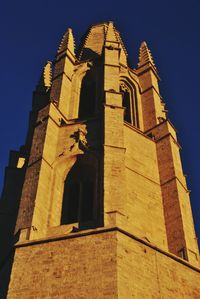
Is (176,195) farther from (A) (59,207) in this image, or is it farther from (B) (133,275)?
(B) (133,275)

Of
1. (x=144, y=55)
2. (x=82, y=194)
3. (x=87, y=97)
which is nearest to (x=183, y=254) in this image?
(x=82, y=194)

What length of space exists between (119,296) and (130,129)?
24.5ft

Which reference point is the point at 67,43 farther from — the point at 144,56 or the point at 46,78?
the point at 144,56

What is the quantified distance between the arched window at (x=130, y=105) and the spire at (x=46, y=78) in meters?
3.83

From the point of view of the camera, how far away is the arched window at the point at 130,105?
19547 mm

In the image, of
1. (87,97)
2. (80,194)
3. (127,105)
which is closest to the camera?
(80,194)

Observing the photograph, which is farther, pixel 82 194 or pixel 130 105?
pixel 130 105

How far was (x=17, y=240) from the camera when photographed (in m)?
12.7

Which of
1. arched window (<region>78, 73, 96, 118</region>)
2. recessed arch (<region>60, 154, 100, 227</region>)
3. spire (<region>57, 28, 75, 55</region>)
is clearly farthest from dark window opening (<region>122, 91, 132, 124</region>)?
recessed arch (<region>60, 154, 100, 227</region>)

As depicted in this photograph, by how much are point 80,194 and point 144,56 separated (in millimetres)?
10921

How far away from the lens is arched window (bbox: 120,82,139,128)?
64.1 feet

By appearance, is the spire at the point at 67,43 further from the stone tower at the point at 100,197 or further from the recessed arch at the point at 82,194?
the recessed arch at the point at 82,194

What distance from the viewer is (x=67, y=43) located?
2238 centimetres

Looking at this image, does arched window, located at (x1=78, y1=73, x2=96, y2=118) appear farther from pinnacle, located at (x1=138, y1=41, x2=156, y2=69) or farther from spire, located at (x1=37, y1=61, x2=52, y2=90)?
pinnacle, located at (x1=138, y1=41, x2=156, y2=69)
